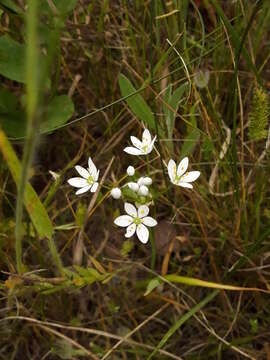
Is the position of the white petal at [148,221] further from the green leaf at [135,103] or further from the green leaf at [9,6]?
the green leaf at [9,6]

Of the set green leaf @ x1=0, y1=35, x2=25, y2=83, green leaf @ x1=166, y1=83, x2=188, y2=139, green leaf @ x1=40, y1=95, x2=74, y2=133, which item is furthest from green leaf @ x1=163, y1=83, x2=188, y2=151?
green leaf @ x1=0, y1=35, x2=25, y2=83

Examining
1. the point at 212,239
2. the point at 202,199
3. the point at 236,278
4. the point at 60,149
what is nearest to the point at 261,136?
the point at 202,199

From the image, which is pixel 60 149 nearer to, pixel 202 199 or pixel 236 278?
pixel 202 199

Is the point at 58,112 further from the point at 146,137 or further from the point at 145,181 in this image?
the point at 145,181

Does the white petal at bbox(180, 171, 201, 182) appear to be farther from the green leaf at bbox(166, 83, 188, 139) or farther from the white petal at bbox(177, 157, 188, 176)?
the green leaf at bbox(166, 83, 188, 139)

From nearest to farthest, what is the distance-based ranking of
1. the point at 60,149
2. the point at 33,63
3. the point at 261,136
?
the point at 33,63 → the point at 261,136 → the point at 60,149

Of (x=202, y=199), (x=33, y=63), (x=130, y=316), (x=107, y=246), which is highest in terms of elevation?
(x=33, y=63)

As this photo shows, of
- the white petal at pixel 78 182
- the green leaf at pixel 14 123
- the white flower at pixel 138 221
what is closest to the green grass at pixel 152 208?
the green leaf at pixel 14 123
